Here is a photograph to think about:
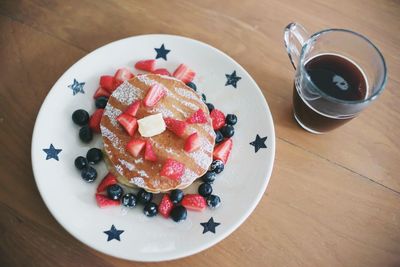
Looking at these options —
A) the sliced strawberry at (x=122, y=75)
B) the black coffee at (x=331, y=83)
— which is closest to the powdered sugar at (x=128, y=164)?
the sliced strawberry at (x=122, y=75)

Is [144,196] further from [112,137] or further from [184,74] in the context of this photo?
[184,74]

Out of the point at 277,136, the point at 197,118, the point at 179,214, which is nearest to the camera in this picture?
the point at 179,214

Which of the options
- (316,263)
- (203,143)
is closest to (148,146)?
(203,143)

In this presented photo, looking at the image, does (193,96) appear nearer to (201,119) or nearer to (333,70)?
(201,119)

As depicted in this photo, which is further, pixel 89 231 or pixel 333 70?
pixel 333 70

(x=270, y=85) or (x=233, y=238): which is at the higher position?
(x=270, y=85)

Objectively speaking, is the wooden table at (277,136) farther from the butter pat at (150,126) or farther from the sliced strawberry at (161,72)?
the butter pat at (150,126)

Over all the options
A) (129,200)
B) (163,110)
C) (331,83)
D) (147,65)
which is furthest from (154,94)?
(331,83)
